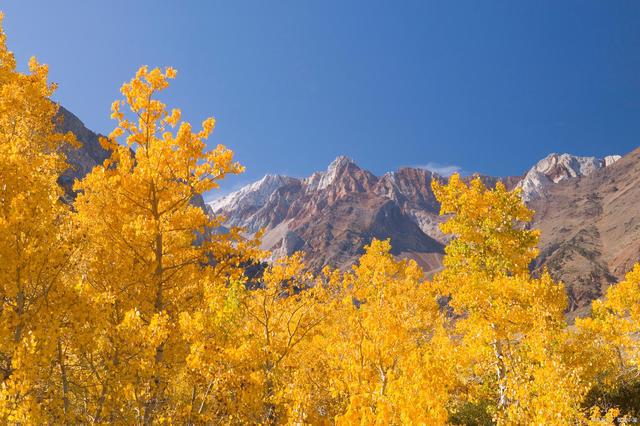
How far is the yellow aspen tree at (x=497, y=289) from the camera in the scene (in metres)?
15.0

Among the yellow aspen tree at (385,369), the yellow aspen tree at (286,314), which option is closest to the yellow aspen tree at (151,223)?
the yellow aspen tree at (286,314)

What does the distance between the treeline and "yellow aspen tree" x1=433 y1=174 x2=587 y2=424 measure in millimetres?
76

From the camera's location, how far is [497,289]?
1543 cm

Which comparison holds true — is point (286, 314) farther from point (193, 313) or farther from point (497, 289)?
point (497, 289)

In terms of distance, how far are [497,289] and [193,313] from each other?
11.1 m

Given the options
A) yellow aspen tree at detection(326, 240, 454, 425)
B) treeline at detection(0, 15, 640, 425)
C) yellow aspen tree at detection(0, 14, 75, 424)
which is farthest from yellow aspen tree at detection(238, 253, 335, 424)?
yellow aspen tree at detection(0, 14, 75, 424)

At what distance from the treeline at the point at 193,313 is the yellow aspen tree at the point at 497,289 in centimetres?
8

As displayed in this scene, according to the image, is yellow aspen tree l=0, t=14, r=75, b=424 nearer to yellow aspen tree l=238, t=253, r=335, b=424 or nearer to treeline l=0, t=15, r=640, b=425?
treeline l=0, t=15, r=640, b=425

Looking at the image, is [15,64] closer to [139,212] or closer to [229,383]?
[139,212]

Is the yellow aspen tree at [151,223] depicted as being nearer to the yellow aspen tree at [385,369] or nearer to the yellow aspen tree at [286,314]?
the yellow aspen tree at [286,314]

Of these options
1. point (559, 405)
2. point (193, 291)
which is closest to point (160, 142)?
Result: point (193, 291)

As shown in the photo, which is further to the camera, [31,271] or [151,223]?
[151,223]

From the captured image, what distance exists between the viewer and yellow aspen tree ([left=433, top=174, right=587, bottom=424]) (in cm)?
1502

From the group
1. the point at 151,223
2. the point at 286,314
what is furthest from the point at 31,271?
the point at 286,314
